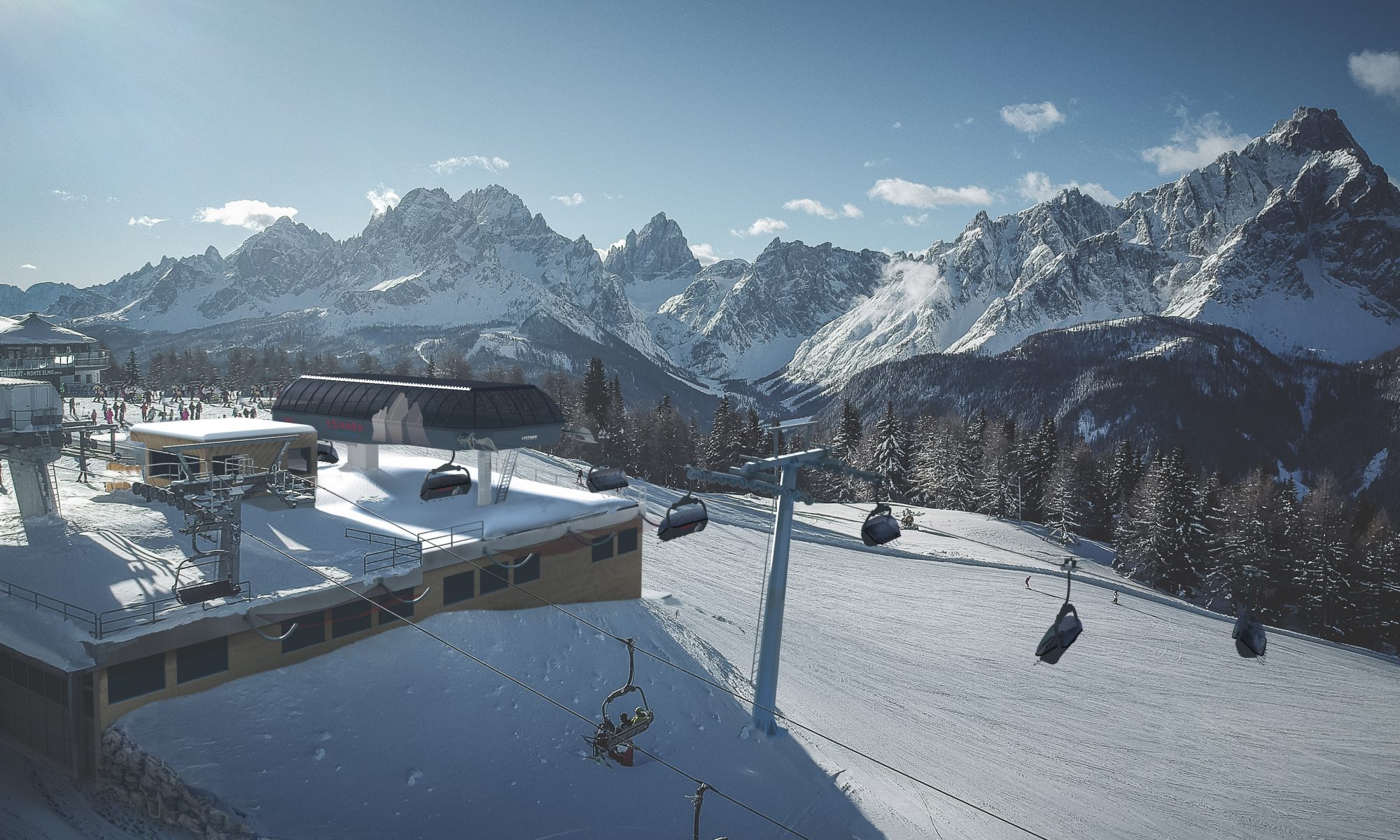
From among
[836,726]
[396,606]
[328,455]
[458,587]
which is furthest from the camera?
[328,455]

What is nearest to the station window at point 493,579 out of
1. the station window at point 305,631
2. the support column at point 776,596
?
the station window at point 305,631

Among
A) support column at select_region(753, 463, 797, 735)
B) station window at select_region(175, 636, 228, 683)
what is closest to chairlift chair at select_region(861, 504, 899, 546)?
support column at select_region(753, 463, 797, 735)

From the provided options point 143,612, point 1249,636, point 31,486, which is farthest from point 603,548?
point 1249,636

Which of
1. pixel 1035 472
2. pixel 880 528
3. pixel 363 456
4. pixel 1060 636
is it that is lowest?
pixel 1035 472

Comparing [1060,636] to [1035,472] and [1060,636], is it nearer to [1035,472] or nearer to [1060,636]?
[1060,636]

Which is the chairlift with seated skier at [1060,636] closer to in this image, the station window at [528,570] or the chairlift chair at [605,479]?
the chairlift chair at [605,479]
